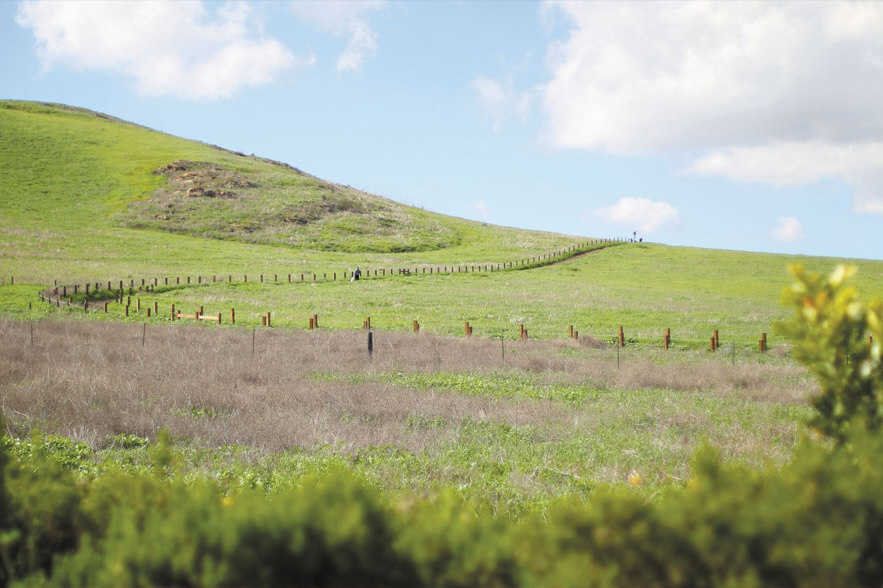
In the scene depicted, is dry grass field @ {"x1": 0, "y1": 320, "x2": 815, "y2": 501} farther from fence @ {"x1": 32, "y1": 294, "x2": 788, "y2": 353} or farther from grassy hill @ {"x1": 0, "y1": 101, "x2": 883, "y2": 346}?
grassy hill @ {"x1": 0, "y1": 101, "x2": 883, "y2": 346}

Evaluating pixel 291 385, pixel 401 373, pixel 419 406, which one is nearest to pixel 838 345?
pixel 419 406

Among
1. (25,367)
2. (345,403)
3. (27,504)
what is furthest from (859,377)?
(25,367)

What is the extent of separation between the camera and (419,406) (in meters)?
10.5

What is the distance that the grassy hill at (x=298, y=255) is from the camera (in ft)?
106

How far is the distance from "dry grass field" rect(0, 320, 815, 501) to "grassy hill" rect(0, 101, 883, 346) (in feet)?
28.9

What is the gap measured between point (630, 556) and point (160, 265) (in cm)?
5280

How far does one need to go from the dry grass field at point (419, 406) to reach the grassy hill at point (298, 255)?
882 cm

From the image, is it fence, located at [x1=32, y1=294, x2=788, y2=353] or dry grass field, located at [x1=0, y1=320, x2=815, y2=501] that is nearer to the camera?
dry grass field, located at [x1=0, y1=320, x2=815, y2=501]

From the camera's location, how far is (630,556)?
6.82 ft

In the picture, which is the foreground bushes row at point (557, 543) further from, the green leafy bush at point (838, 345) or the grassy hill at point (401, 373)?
the grassy hill at point (401, 373)

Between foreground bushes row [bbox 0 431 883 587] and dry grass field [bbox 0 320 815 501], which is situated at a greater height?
foreground bushes row [bbox 0 431 883 587]

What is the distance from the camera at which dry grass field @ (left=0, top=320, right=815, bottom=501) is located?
7.45 m

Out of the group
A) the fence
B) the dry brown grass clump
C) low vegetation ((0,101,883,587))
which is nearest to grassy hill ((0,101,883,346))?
the fence

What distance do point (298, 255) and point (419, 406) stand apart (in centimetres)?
5250
